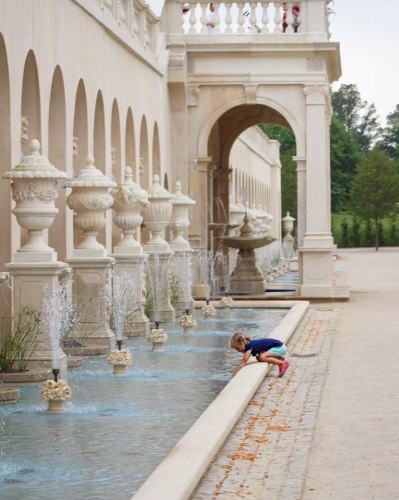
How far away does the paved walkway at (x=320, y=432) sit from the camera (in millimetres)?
9039

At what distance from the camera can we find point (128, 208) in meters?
20.6

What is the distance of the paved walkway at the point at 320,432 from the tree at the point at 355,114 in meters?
123

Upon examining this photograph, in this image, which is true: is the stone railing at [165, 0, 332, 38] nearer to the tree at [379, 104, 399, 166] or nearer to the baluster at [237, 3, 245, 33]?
the baluster at [237, 3, 245, 33]

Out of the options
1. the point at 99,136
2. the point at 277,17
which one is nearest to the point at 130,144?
the point at 99,136

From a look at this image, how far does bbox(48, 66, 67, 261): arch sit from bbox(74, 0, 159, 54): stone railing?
1.43 meters

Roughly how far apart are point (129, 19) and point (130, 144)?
2.32 m

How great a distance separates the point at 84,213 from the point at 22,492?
908cm

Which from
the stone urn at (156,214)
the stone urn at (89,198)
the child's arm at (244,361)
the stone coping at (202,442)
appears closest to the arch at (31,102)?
the stone urn at (89,198)

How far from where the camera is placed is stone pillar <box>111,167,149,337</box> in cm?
2022

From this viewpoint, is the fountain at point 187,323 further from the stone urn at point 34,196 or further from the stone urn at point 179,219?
the stone urn at point 34,196

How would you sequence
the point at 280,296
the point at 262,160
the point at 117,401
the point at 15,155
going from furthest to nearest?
the point at 262,160
the point at 280,296
the point at 15,155
the point at 117,401

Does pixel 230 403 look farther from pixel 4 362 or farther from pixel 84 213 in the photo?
pixel 84 213

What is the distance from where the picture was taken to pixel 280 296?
31.5 m

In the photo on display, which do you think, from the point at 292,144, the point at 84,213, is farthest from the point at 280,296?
the point at 292,144
